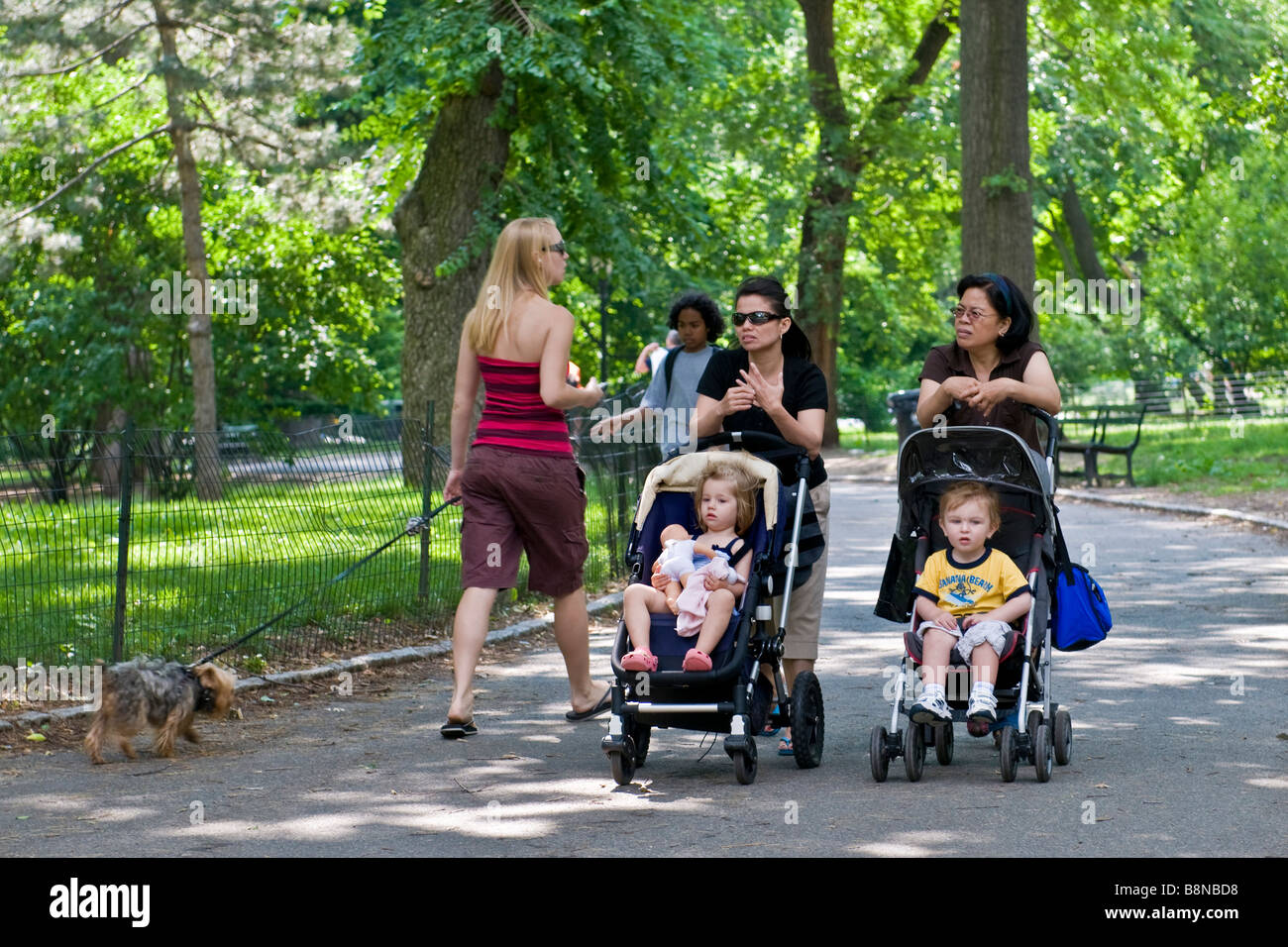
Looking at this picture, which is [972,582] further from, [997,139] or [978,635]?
[997,139]

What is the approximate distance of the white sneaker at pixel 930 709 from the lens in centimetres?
638

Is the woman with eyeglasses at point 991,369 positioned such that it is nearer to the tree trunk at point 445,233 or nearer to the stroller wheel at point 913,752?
the stroller wheel at point 913,752

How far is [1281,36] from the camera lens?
38.7 m

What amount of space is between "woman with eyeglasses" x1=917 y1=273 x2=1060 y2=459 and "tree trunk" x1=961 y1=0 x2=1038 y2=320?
454 inches

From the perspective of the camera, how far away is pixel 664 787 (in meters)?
6.61

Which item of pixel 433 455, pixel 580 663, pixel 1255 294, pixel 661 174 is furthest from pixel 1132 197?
pixel 580 663

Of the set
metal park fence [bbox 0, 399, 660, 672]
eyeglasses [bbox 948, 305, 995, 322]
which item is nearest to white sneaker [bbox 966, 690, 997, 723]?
eyeglasses [bbox 948, 305, 995, 322]

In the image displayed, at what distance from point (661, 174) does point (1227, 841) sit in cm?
1750

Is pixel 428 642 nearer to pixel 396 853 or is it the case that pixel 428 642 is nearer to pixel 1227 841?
pixel 396 853

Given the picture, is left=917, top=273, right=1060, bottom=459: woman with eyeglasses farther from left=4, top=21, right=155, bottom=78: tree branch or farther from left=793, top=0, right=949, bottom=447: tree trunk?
left=793, top=0, right=949, bottom=447: tree trunk

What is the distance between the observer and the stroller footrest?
6484 mm

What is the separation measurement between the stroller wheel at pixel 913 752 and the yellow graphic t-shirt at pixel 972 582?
0.50 metres

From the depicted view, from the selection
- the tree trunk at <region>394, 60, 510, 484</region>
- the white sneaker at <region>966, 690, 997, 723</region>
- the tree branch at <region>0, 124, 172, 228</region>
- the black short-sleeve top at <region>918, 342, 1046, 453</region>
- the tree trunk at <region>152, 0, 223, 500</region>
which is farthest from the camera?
the tree branch at <region>0, 124, 172, 228</region>

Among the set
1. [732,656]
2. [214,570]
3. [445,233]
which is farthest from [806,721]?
[445,233]
